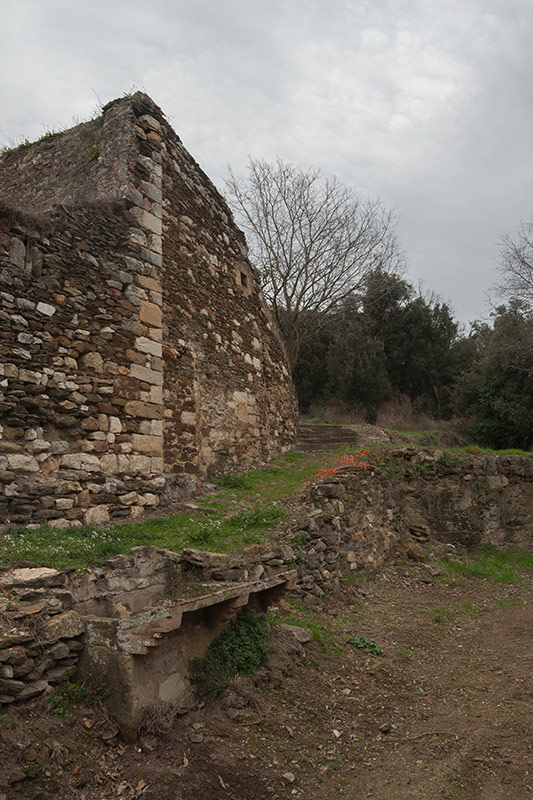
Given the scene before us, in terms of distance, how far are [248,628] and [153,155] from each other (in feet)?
26.9

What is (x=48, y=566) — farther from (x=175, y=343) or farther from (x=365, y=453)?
(x=365, y=453)

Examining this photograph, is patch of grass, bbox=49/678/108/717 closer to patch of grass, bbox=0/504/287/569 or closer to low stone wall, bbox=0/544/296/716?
low stone wall, bbox=0/544/296/716

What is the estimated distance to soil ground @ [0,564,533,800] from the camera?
347 centimetres

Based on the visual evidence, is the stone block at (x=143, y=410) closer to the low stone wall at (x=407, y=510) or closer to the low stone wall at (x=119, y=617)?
the low stone wall at (x=407, y=510)

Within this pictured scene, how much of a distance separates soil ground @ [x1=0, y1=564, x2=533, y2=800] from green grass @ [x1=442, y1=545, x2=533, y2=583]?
3.52m

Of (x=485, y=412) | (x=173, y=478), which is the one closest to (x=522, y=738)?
(x=173, y=478)

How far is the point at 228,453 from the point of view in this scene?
11.0 metres

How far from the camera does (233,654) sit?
481cm

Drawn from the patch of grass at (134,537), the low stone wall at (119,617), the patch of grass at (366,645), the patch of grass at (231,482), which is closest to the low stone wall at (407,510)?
the patch of grass at (134,537)

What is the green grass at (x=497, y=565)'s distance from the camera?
34.1 ft

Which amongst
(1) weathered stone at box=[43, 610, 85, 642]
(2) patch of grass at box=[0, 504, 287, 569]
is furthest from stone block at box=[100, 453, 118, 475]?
(1) weathered stone at box=[43, 610, 85, 642]

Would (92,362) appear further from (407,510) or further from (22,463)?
(407,510)

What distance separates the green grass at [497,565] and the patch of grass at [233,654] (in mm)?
6206

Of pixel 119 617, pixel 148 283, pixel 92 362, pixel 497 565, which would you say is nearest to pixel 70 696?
pixel 119 617
